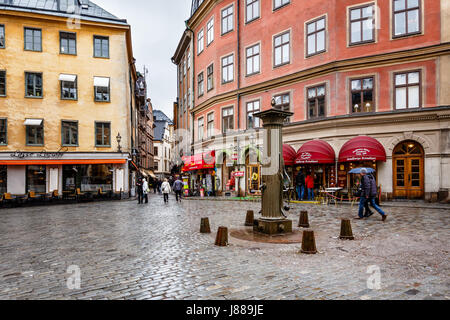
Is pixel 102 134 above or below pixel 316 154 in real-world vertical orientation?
above

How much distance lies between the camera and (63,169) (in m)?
27.4

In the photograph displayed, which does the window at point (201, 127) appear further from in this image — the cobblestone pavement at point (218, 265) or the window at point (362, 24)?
the cobblestone pavement at point (218, 265)

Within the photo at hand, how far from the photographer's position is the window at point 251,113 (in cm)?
2606

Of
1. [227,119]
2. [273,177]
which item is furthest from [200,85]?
[273,177]

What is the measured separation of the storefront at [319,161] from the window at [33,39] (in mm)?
22259

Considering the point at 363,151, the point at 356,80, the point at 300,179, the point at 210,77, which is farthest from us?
the point at 210,77

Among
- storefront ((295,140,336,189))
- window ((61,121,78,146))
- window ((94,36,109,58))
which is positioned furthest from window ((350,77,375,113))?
window ((61,121,78,146))

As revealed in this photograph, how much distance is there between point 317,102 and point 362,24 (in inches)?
207

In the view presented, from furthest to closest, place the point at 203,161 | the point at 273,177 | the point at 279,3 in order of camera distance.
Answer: the point at 203,161 < the point at 279,3 < the point at 273,177

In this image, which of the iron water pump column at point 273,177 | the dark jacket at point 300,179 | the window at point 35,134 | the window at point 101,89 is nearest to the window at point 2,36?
the window at point 35,134

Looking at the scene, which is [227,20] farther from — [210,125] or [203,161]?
[203,161]

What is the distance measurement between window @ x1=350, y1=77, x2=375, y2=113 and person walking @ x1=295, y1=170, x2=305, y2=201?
504 cm

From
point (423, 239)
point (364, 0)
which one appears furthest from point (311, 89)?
point (423, 239)

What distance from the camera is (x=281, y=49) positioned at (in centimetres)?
2462
